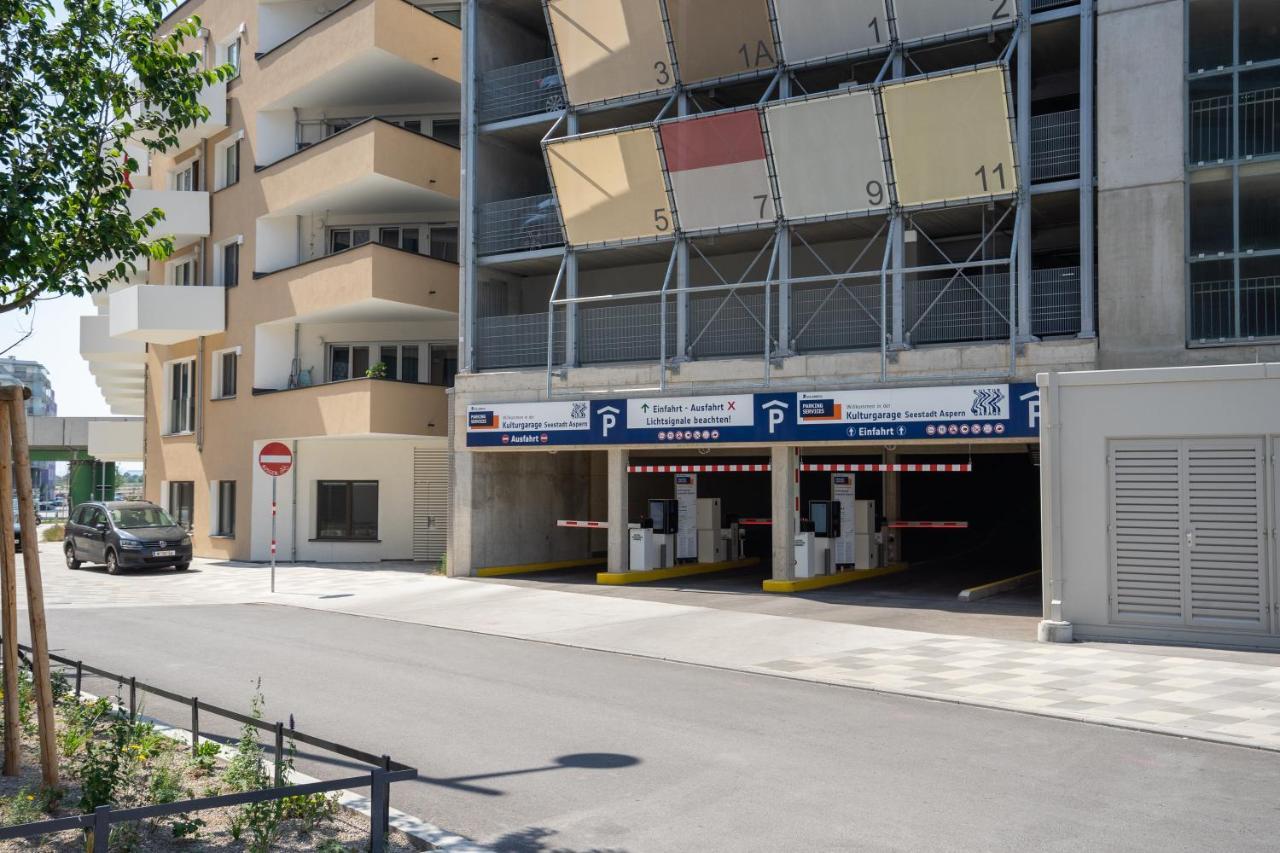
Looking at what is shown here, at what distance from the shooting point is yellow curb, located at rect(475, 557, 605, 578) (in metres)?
26.0

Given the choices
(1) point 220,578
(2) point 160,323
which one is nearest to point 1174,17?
(1) point 220,578

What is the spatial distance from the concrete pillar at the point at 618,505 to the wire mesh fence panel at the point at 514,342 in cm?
297

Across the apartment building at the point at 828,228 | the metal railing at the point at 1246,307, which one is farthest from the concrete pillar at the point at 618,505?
the metal railing at the point at 1246,307

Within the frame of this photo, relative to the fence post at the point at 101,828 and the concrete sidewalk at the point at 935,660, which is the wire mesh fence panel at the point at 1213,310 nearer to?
the concrete sidewalk at the point at 935,660

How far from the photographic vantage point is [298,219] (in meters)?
32.1

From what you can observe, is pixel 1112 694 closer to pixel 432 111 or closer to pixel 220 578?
pixel 220 578

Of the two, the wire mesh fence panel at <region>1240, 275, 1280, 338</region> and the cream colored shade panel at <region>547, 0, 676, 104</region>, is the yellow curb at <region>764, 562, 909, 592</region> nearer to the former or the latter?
the wire mesh fence panel at <region>1240, 275, 1280, 338</region>

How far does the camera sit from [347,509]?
30.9m

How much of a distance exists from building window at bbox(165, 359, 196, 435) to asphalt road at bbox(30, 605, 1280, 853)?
22.8 m

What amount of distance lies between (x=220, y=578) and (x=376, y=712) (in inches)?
701

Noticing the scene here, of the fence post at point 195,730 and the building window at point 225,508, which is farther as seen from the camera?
the building window at point 225,508

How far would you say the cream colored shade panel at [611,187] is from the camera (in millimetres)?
23984

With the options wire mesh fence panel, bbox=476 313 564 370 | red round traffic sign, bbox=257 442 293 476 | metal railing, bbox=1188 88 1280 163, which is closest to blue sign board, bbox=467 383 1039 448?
wire mesh fence panel, bbox=476 313 564 370

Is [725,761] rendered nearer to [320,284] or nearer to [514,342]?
[514,342]
